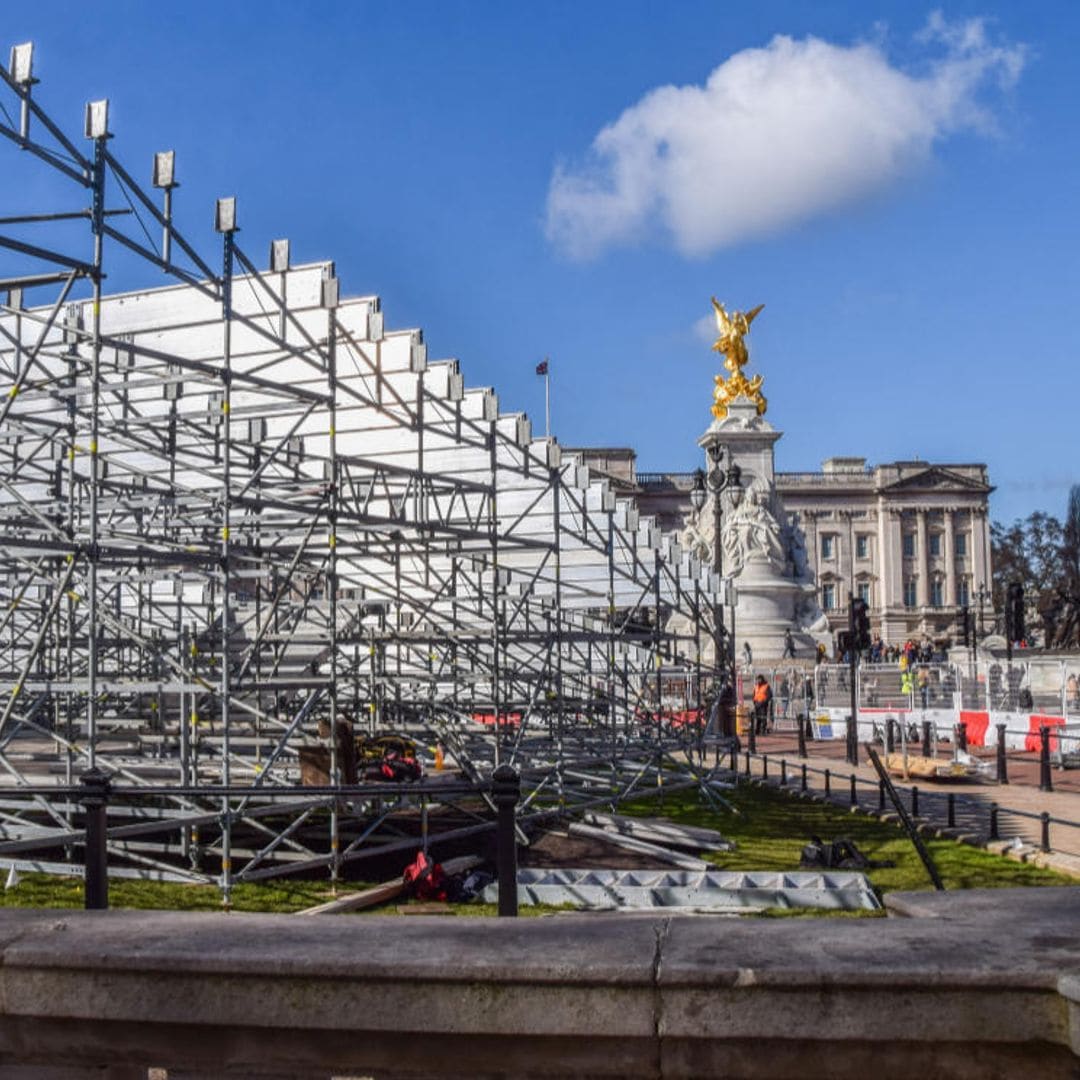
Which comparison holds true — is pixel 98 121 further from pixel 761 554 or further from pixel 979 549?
pixel 979 549

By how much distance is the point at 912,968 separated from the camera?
318cm

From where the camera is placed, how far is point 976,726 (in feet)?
118

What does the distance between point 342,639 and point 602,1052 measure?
1693cm

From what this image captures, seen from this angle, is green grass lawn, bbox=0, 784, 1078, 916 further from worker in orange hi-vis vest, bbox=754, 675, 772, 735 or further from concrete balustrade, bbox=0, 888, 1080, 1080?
worker in orange hi-vis vest, bbox=754, 675, 772, 735

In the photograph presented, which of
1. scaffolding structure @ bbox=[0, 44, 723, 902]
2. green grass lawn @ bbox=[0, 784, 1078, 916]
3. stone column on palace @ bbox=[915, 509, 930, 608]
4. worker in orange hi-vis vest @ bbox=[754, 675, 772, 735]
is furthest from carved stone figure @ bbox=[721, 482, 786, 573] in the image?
stone column on palace @ bbox=[915, 509, 930, 608]

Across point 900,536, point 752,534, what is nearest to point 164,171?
point 752,534

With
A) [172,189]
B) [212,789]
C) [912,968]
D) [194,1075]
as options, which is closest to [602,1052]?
[912,968]

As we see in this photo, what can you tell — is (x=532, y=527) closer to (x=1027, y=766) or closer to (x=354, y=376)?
(x=354, y=376)

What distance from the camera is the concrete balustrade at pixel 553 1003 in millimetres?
3152

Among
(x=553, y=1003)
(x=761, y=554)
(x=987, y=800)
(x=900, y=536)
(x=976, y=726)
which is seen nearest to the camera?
(x=553, y=1003)

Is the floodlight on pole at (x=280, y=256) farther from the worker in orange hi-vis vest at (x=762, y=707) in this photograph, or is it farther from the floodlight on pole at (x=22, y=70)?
the worker in orange hi-vis vest at (x=762, y=707)

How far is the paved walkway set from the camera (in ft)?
55.2

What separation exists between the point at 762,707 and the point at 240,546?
2570cm

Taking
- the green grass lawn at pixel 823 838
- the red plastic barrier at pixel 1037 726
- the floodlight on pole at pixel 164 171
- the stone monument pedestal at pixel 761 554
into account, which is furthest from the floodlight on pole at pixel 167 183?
the stone monument pedestal at pixel 761 554
